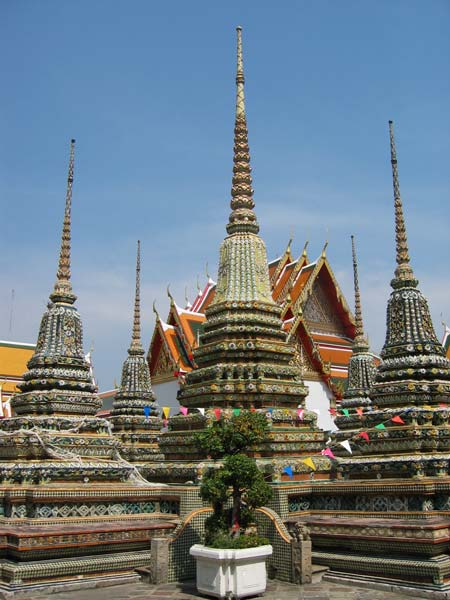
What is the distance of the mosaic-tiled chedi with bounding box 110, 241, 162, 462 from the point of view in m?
15.2

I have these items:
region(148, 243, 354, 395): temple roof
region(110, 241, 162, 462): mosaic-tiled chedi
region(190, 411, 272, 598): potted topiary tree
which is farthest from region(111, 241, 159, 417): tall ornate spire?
region(190, 411, 272, 598): potted topiary tree

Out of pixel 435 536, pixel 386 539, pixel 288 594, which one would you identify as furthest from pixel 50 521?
pixel 435 536

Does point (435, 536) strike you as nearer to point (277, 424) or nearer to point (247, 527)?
point (247, 527)

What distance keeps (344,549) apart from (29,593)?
11.7 ft

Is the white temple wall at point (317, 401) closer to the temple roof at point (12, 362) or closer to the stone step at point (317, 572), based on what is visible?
the temple roof at point (12, 362)

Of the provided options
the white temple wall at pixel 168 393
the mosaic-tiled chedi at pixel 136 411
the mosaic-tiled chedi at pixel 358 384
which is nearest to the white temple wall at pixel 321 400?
the white temple wall at pixel 168 393

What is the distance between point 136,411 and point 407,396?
25.5 feet

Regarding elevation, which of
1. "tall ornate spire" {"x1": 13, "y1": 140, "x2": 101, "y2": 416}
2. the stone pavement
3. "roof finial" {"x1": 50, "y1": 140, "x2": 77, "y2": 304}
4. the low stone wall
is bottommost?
the stone pavement

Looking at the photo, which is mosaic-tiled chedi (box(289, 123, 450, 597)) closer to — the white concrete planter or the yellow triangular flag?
the yellow triangular flag

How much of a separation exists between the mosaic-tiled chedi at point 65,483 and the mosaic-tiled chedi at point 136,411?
15.9ft

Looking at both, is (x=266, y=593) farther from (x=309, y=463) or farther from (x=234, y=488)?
(x=309, y=463)

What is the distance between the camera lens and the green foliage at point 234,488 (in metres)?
7.02

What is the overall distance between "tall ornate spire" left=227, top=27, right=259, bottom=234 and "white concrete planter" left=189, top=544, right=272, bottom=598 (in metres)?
6.36

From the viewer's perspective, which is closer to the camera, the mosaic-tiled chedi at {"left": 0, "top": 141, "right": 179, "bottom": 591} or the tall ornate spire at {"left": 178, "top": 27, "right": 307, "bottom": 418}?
the mosaic-tiled chedi at {"left": 0, "top": 141, "right": 179, "bottom": 591}
